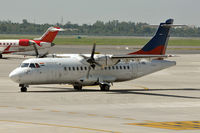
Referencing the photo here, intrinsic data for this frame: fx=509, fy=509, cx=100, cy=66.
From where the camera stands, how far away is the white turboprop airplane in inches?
1475

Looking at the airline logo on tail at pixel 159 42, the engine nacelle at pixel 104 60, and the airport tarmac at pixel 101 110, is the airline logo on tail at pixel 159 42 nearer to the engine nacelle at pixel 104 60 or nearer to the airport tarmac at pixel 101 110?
the airport tarmac at pixel 101 110

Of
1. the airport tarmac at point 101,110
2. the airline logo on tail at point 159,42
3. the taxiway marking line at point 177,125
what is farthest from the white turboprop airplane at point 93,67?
the taxiway marking line at point 177,125

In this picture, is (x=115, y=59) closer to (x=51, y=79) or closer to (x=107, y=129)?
(x=51, y=79)

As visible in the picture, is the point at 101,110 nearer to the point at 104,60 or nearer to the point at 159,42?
the point at 104,60

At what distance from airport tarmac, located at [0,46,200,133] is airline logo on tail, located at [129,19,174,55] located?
316cm

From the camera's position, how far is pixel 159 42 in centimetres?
4362

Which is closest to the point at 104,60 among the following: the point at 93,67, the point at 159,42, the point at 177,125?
the point at 93,67

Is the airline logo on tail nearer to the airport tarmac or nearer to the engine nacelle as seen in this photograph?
the airport tarmac

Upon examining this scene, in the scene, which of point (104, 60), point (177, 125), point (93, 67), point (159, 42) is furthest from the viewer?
point (159, 42)

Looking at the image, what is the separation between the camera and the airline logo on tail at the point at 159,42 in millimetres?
43062

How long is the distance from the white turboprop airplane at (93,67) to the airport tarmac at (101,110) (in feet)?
4.04

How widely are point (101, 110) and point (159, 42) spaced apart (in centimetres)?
1683

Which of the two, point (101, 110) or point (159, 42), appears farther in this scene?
point (159, 42)

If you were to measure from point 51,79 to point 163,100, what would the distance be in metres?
9.04
